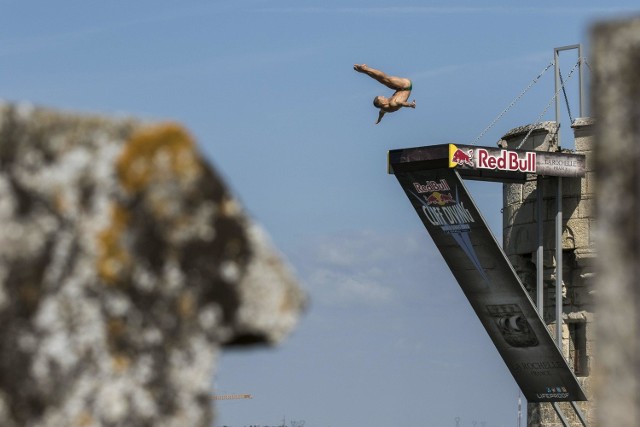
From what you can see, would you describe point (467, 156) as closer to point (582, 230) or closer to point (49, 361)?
point (582, 230)

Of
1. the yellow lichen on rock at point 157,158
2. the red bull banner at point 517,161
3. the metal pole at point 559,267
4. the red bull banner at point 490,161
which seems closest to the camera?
the yellow lichen on rock at point 157,158

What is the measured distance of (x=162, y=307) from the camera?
3.16 metres

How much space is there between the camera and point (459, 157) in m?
42.1

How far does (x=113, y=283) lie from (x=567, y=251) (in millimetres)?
41102

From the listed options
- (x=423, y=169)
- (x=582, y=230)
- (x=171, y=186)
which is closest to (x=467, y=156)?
(x=423, y=169)

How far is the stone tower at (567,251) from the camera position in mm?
43094

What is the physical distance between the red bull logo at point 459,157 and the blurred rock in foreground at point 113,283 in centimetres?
3865

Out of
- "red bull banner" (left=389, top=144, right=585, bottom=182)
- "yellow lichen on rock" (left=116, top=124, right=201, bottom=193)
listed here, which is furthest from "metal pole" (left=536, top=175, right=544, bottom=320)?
"yellow lichen on rock" (left=116, top=124, right=201, bottom=193)

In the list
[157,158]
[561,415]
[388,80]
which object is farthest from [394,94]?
[157,158]

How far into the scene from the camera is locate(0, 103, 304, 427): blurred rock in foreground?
10.2 ft

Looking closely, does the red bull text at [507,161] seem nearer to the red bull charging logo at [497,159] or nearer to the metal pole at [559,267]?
the red bull charging logo at [497,159]

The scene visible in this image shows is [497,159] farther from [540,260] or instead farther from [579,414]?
[579,414]

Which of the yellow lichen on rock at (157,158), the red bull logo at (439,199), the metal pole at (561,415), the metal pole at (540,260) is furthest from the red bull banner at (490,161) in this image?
the yellow lichen on rock at (157,158)

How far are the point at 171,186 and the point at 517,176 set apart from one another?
39.9m
